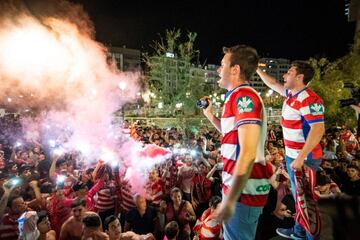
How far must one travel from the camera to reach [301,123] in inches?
142

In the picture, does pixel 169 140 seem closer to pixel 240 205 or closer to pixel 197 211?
pixel 197 211

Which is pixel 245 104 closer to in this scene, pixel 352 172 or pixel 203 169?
pixel 203 169

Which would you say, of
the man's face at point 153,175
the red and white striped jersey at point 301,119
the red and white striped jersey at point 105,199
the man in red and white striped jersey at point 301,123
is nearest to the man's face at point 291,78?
the man in red and white striped jersey at point 301,123

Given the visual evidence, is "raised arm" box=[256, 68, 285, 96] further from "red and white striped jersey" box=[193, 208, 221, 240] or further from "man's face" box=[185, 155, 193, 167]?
"man's face" box=[185, 155, 193, 167]

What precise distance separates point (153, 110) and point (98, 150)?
1762 centimetres

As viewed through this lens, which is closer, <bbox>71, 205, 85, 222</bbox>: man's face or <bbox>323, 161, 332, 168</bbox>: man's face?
<bbox>71, 205, 85, 222</bbox>: man's face

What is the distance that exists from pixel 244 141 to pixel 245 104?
318 mm

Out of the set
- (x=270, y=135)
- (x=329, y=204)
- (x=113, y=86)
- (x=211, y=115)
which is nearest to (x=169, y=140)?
(x=113, y=86)

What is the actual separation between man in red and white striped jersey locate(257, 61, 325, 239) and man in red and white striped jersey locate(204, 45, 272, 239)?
1069mm

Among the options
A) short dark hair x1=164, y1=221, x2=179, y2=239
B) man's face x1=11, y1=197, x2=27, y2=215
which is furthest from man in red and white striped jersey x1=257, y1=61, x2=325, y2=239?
man's face x1=11, y1=197, x2=27, y2=215

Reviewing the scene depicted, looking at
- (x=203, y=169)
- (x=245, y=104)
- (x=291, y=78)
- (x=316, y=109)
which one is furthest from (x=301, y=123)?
(x=203, y=169)

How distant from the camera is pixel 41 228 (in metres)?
5.36

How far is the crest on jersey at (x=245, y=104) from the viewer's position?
7.66ft

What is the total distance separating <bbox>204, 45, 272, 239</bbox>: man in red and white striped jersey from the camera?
2.24m
